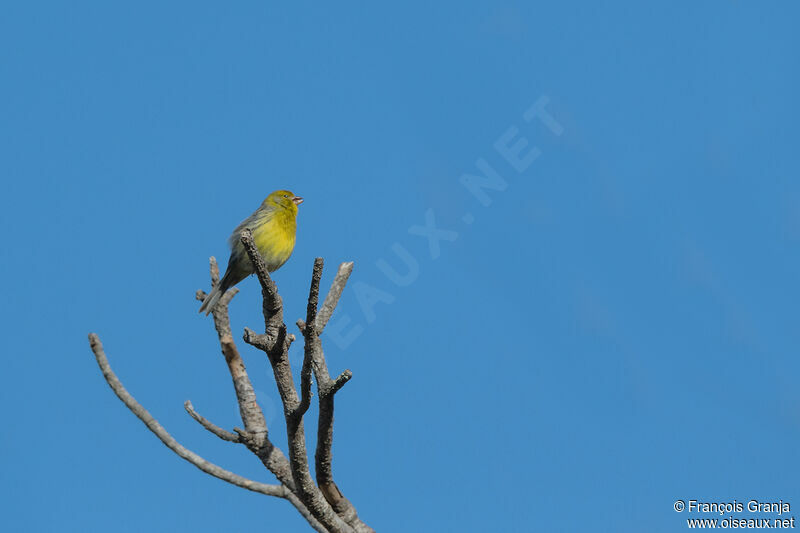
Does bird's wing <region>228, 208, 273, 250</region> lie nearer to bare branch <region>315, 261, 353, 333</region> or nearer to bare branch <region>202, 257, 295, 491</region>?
bare branch <region>202, 257, 295, 491</region>

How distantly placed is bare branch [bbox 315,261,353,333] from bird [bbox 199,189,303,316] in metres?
2.90

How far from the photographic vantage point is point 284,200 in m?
12.7

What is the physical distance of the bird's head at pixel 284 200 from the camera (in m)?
12.6

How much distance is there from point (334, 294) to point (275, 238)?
11.1 feet

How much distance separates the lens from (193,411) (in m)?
8.23

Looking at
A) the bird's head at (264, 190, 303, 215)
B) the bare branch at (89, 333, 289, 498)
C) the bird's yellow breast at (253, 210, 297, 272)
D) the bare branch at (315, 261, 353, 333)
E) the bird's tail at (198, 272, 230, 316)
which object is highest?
the bird's head at (264, 190, 303, 215)

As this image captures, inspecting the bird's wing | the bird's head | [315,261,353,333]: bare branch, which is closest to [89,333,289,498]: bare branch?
[315,261,353,333]: bare branch

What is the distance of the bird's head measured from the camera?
12591mm

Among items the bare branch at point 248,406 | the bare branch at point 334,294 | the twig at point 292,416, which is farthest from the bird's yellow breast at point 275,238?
the twig at point 292,416

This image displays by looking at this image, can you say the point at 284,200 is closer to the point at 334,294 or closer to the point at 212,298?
the point at 212,298

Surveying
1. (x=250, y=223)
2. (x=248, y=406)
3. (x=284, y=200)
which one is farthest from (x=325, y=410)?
(x=284, y=200)

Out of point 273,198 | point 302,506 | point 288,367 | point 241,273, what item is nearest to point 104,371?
point 288,367

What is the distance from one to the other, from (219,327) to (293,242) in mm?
2407

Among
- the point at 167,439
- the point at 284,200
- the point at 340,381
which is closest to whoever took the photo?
the point at 340,381
